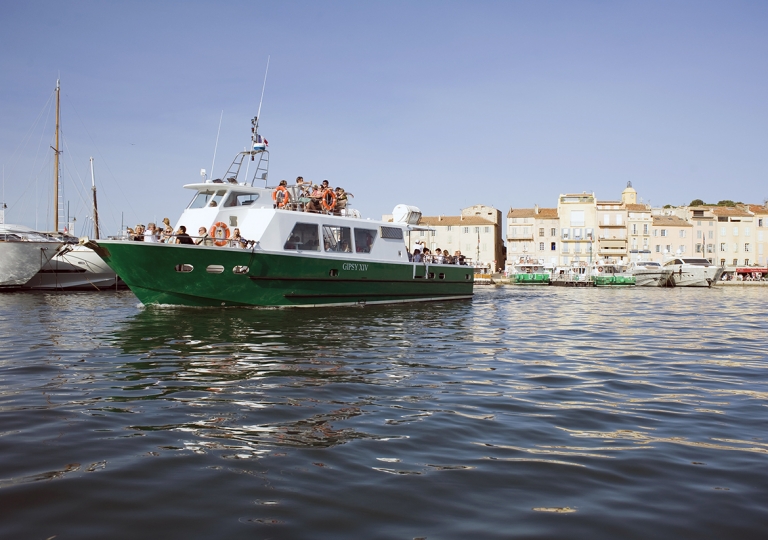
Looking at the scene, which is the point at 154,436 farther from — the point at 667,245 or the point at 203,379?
the point at 667,245

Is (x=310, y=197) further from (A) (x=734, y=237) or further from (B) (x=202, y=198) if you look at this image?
(A) (x=734, y=237)

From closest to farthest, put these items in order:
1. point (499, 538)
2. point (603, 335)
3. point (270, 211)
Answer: point (499, 538)
point (603, 335)
point (270, 211)

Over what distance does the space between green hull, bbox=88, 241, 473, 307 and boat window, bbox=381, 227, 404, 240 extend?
1.22 meters

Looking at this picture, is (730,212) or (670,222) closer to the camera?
(670,222)

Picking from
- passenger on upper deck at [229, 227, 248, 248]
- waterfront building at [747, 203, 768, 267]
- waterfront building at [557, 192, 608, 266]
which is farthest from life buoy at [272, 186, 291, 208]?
waterfront building at [747, 203, 768, 267]

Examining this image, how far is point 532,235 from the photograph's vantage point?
83.7 metres

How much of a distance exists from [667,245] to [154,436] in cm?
8687

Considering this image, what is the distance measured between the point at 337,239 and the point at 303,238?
1607mm

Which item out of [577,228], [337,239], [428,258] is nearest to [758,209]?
[577,228]

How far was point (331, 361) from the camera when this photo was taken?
9.17m

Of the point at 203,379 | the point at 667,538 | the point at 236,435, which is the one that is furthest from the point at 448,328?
the point at 667,538

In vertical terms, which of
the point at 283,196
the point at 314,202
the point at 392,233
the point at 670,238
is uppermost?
the point at 670,238

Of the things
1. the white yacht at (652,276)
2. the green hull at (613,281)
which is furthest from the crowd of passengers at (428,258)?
the green hull at (613,281)

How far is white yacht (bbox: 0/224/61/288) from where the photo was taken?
30.3m
